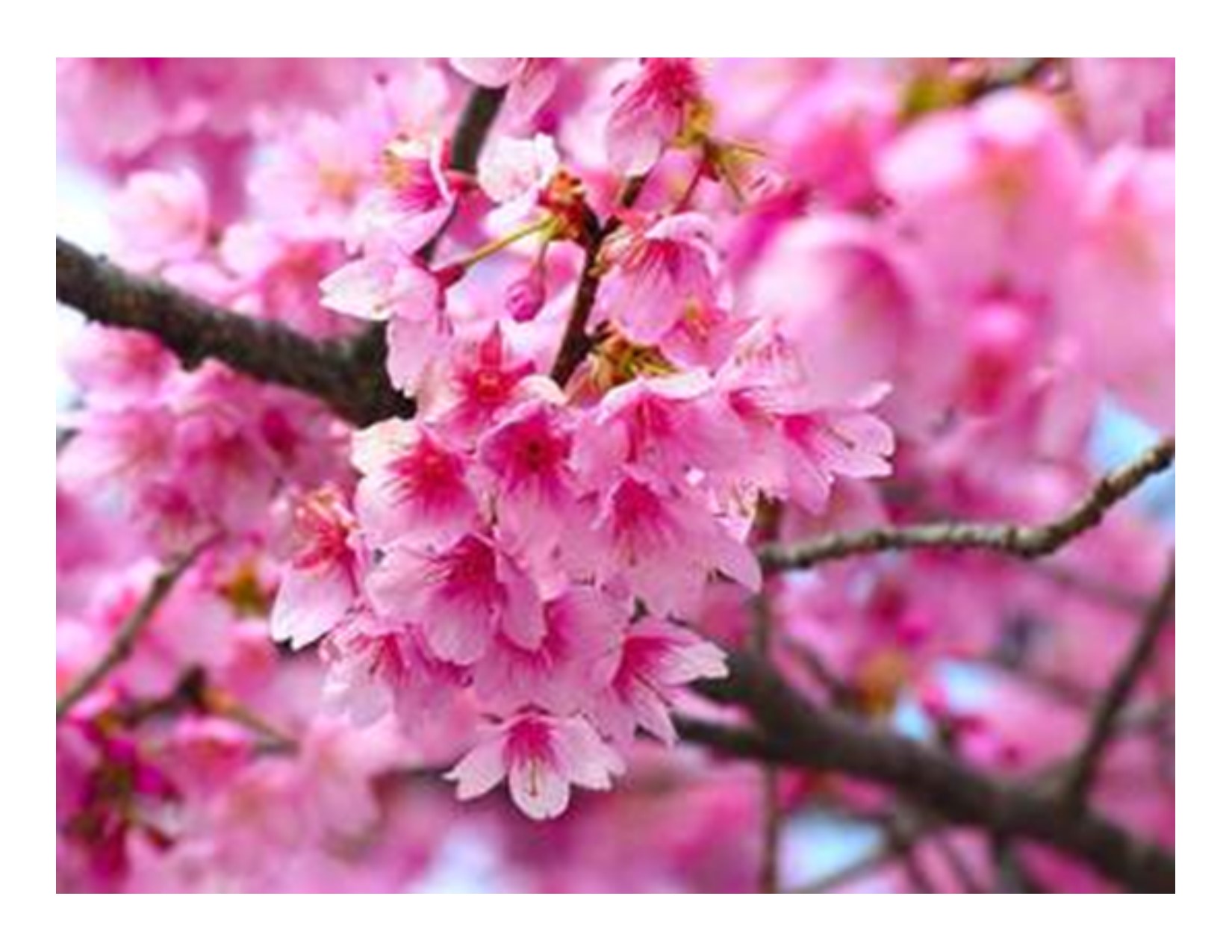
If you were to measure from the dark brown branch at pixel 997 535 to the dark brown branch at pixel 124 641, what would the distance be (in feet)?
1.28

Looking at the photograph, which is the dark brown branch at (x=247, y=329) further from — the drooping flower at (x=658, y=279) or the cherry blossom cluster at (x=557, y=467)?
the drooping flower at (x=658, y=279)

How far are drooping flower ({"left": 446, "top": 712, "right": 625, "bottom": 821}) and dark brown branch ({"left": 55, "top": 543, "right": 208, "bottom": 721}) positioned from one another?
0.38 metres

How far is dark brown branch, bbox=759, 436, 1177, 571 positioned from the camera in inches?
49.2

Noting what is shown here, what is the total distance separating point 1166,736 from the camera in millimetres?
2002

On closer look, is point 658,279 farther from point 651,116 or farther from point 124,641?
point 124,641

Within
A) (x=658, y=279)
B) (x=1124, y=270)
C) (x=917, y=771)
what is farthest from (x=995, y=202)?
(x=917, y=771)

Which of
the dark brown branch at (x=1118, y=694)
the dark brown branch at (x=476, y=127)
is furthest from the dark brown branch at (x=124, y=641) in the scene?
the dark brown branch at (x=1118, y=694)

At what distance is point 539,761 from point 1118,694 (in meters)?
0.61

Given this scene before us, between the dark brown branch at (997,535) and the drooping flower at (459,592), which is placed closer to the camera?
the drooping flower at (459,592)

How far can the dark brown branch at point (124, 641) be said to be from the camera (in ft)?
4.99

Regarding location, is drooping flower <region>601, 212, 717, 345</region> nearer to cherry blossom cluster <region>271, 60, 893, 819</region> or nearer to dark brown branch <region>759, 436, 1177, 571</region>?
cherry blossom cluster <region>271, 60, 893, 819</region>

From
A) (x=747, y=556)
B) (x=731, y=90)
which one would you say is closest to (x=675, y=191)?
(x=731, y=90)

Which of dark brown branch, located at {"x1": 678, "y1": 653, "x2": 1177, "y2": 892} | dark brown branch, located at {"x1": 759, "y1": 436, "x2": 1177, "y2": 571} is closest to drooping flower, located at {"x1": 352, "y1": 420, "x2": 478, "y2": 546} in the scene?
dark brown branch, located at {"x1": 759, "y1": 436, "x2": 1177, "y2": 571}

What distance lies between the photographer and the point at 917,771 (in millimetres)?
1777
